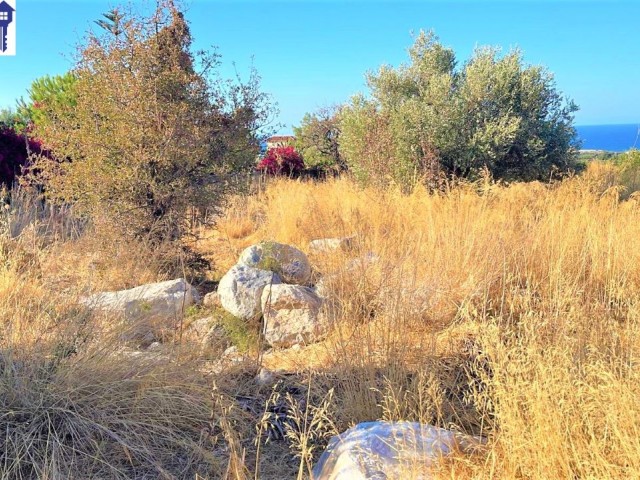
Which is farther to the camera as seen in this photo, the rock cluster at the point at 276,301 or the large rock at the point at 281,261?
the large rock at the point at 281,261

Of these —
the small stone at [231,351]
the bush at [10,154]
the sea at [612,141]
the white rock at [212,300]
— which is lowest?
the small stone at [231,351]

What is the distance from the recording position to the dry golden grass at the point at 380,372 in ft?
6.64

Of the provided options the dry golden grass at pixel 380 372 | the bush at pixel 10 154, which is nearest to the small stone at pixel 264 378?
the dry golden grass at pixel 380 372

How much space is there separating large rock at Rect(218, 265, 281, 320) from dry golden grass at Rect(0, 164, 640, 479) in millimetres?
537

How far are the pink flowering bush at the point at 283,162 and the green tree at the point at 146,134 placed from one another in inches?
304

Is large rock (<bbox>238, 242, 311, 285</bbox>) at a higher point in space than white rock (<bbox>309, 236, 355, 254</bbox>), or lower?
lower

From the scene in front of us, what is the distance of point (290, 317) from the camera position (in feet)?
13.6

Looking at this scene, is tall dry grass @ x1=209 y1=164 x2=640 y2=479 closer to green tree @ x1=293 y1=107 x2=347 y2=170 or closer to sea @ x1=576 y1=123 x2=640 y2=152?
sea @ x1=576 y1=123 x2=640 y2=152

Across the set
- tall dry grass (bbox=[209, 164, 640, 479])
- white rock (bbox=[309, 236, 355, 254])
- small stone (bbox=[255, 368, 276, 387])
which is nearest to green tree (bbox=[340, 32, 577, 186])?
tall dry grass (bbox=[209, 164, 640, 479])

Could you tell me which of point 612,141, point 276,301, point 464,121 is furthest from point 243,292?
point 612,141

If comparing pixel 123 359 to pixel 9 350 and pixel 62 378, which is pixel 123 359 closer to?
pixel 62 378

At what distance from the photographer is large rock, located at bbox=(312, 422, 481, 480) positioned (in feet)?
6.43

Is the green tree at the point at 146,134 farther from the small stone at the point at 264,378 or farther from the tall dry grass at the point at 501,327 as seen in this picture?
the small stone at the point at 264,378

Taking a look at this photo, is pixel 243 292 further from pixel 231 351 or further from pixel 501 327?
pixel 501 327
